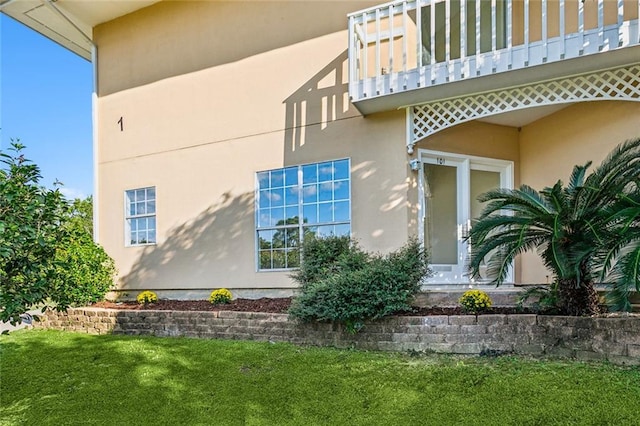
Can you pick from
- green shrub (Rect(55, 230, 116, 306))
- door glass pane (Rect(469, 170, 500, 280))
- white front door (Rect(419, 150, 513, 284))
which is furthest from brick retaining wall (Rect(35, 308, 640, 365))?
door glass pane (Rect(469, 170, 500, 280))

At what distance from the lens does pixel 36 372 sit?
6461mm

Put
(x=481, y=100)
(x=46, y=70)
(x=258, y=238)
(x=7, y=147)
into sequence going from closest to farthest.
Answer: (x=7, y=147) → (x=481, y=100) → (x=258, y=238) → (x=46, y=70)

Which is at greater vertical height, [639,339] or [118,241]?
[118,241]

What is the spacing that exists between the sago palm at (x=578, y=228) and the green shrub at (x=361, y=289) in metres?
1.05

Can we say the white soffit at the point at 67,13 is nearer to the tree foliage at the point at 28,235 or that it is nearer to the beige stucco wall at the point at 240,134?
the beige stucco wall at the point at 240,134

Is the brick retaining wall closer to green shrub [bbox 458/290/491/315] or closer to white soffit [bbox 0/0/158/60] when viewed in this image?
green shrub [bbox 458/290/491/315]

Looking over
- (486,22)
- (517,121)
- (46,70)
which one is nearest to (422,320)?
(517,121)

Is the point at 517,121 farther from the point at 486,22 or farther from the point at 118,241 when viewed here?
the point at 118,241

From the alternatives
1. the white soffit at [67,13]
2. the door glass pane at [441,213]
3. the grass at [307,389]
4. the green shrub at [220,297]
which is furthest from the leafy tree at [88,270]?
the door glass pane at [441,213]

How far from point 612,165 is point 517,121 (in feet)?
10.2

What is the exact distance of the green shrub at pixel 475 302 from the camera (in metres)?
6.30

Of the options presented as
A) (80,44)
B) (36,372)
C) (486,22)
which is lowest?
(36,372)

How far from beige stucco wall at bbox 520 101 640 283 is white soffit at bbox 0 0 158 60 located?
29.5ft

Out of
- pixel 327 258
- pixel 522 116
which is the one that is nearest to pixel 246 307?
pixel 327 258
